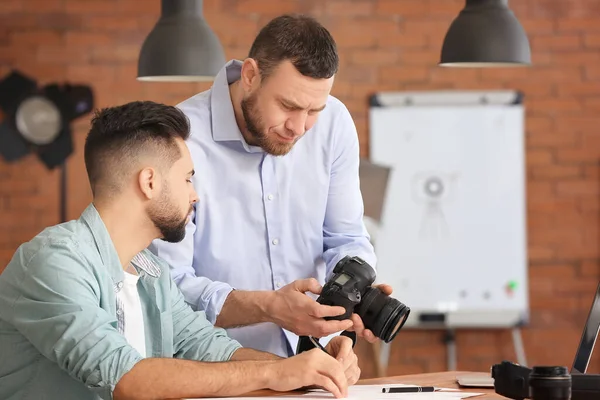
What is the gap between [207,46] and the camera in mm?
3562

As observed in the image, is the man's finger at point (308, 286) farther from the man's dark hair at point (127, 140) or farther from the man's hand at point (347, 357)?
the man's dark hair at point (127, 140)

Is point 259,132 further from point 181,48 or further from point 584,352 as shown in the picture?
point 181,48

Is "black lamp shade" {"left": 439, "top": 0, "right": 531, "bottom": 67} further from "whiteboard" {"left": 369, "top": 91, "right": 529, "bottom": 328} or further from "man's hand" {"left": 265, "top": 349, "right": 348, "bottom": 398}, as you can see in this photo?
"whiteboard" {"left": 369, "top": 91, "right": 529, "bottom": 328}

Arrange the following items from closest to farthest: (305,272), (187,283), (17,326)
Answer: (17,326) → (187,283) → (305,272)

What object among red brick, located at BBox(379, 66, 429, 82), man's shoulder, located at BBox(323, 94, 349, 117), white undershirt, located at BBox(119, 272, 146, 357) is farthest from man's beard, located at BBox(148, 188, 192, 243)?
red brick, located at BBox(379, 66, 429, 82)

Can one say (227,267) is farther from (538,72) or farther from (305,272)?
(538,72)

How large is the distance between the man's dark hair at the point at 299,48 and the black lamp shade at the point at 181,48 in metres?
1.27

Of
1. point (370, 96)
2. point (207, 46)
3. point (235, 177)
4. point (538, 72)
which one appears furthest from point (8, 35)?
point (235, 177)

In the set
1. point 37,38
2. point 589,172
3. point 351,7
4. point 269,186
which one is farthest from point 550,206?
point 269,186

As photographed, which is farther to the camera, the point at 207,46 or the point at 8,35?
the point at 8,35

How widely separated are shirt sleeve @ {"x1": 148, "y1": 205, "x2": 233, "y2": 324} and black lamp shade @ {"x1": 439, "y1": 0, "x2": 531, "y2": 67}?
1.36 meters

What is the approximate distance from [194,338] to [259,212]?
39 centimetres

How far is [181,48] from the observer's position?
354 centimetres

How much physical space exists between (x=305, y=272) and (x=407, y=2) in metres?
3.48
